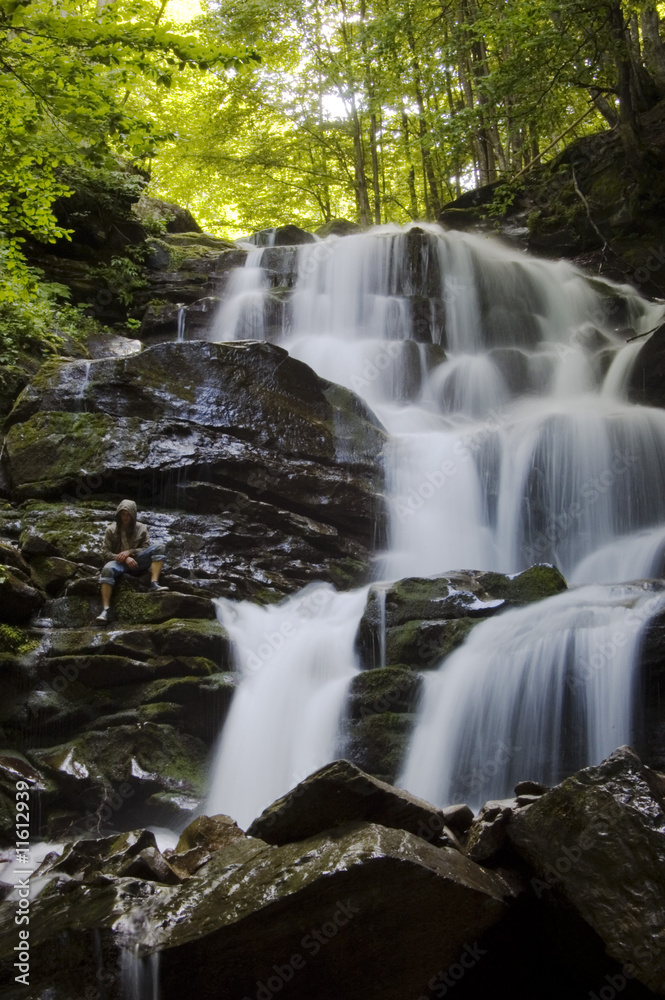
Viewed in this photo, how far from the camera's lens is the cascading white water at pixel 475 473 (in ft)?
19.6

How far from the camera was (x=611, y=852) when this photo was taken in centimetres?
336

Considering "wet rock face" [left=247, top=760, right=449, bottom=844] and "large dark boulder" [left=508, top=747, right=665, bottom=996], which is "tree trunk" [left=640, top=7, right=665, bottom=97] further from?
"wet rock face" [left=247, top=760, right=449, bottom=844]

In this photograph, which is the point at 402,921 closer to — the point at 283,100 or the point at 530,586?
the point at 530,586

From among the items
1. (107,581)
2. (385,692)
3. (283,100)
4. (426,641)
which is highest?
(283,100)

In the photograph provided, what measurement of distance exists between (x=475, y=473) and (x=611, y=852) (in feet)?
23.5

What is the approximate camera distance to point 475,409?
12086 millimetres

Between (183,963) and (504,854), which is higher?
(504,854)

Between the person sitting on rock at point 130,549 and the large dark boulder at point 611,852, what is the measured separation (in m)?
4.85

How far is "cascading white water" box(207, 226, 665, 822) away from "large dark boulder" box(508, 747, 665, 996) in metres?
1.97

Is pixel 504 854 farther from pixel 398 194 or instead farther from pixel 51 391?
pixel 398 194

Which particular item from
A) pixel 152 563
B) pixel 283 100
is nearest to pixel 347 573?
pixel 152 563

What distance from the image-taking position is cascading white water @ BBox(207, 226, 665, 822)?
5973 millimetres

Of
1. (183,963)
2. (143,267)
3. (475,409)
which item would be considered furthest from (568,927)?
(143,267)

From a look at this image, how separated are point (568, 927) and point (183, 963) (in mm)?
1773
